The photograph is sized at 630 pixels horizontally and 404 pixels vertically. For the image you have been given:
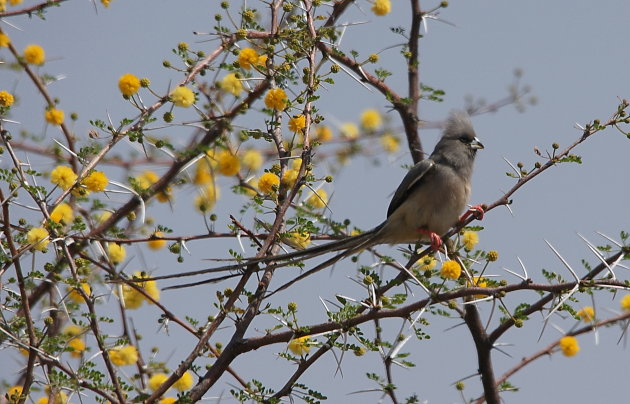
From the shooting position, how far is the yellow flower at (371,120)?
6.17 metres

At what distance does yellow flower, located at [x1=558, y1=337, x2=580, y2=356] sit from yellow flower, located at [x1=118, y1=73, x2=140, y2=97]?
2693mm

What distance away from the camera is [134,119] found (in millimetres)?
4012

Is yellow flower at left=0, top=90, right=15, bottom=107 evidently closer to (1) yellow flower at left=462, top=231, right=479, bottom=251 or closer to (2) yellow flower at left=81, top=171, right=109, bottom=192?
(2) yellow flower at left=81, top=171, right=109, bottom=192

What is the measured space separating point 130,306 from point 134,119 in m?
1.14

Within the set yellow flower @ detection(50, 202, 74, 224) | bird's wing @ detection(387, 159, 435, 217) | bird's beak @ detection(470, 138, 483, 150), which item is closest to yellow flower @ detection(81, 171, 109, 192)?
yellow flower @ detection(50, 202, 74, 224)

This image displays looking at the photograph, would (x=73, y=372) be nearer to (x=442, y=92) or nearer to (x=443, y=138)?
(x=442, y=92)

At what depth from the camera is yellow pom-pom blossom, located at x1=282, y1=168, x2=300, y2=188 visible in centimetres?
430

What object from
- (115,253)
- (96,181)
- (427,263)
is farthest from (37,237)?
(427,263)

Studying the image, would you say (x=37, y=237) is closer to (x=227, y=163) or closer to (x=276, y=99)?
(x=227, y=163)

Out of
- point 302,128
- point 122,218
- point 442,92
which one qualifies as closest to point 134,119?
point 122,218

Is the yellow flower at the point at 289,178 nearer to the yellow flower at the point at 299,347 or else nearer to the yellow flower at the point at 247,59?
the yellow flower at the point at 247,59

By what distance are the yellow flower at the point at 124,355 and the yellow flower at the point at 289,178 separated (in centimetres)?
119

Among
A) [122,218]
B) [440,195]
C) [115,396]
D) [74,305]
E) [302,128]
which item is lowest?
[115,396]

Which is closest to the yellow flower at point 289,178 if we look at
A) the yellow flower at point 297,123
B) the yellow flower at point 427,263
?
the yellow flower at point 297,123
